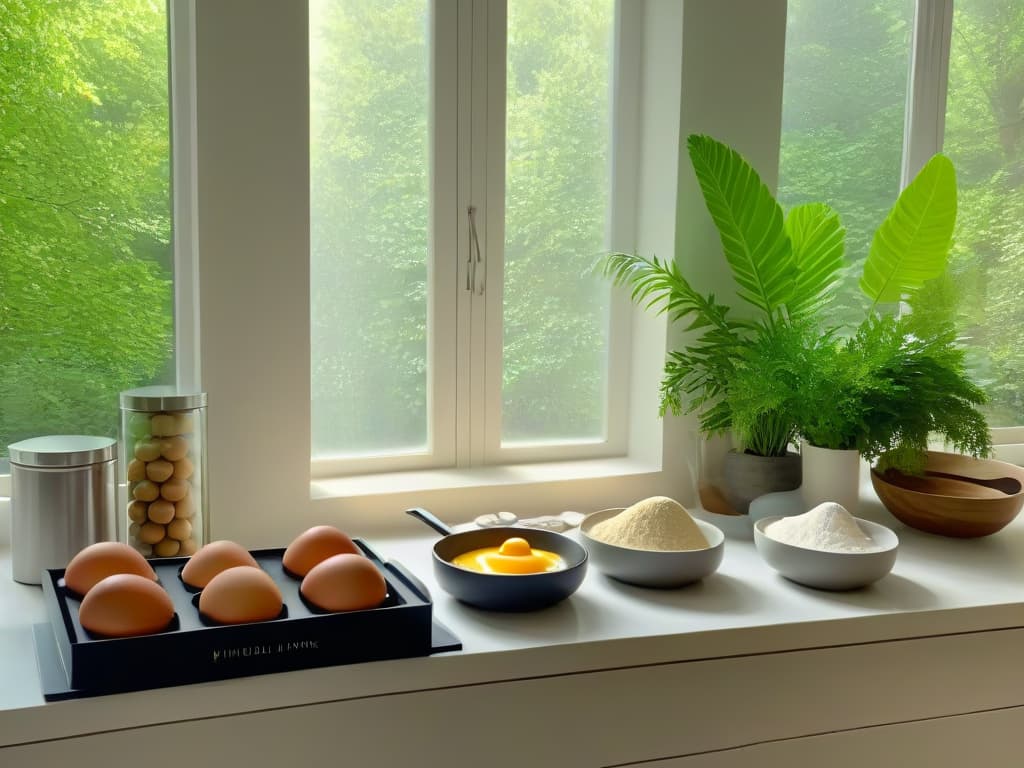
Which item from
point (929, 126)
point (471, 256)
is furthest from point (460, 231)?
point (929, 126)

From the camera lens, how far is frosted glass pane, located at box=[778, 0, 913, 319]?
7.08ft

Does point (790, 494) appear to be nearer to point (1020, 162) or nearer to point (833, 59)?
point (833, 59)

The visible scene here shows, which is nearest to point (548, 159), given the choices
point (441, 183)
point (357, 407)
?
point (441, 183)

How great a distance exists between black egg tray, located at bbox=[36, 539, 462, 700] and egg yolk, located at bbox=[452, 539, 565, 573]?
0.14m

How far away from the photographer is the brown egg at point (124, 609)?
3.62ft

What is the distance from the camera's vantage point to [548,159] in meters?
1.99

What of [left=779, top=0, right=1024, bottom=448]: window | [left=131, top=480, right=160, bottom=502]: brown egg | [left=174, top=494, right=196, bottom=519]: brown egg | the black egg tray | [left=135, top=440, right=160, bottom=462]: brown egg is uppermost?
[left=779, top=0, right=1024, bottom=448]: window

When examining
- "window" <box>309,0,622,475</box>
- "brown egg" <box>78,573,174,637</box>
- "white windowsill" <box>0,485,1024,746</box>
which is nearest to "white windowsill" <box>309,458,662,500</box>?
"window" <box>309,0,622,475</box>

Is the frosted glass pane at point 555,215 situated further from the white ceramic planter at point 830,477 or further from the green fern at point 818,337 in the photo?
the white ceramic planter at point 830,477

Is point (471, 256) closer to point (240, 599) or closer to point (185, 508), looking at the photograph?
point (185, 508)

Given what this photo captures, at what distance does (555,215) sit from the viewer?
2.01 m

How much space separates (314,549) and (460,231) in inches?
31.4

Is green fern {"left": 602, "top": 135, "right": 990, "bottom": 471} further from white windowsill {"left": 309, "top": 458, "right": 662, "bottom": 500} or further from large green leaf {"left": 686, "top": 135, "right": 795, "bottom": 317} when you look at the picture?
white windowsill {"left": 309, "top": 458, "right": 662, "bottom": 500}

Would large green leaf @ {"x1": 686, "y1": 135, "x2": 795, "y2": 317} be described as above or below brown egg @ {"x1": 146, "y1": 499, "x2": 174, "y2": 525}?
above
